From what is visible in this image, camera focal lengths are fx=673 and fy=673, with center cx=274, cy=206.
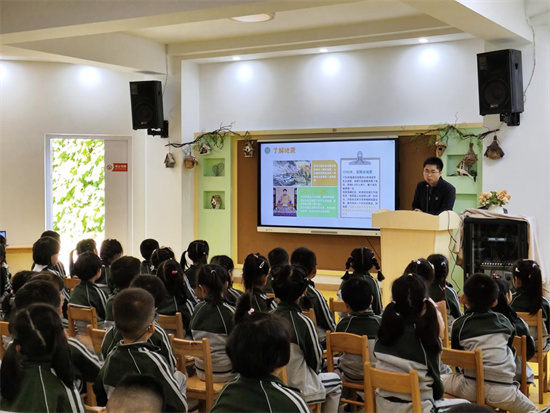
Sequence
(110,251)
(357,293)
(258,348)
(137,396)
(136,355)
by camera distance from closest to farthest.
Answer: (137,396) → (258,348) → (136,355) → (357,293) → (110,251)

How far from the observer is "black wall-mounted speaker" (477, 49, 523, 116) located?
629 centimetres

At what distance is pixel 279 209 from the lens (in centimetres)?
933

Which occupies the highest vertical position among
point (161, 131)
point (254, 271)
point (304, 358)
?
point (161, 131)

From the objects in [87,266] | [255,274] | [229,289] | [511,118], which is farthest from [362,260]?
[511,118]

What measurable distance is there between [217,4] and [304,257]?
231cm

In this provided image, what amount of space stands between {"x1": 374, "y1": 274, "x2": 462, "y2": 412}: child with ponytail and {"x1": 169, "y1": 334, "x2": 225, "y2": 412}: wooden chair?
850mm

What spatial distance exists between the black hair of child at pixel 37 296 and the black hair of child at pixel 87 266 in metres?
1.42

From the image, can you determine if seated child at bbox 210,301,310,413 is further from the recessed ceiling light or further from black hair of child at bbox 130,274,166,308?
the recessed ceiling light

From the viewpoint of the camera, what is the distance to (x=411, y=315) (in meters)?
3.19

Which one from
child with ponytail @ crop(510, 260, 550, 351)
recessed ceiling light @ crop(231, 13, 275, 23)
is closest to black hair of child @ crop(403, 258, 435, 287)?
child with ponytail @ crop(510, 260, 550, 351)

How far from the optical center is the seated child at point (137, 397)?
2.07 m

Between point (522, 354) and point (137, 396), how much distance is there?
240 cm

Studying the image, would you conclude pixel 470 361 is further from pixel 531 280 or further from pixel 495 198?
pixel 495 198

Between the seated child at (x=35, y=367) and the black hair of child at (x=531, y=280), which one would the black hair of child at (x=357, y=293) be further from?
the seated child at (x=35, y=367)
